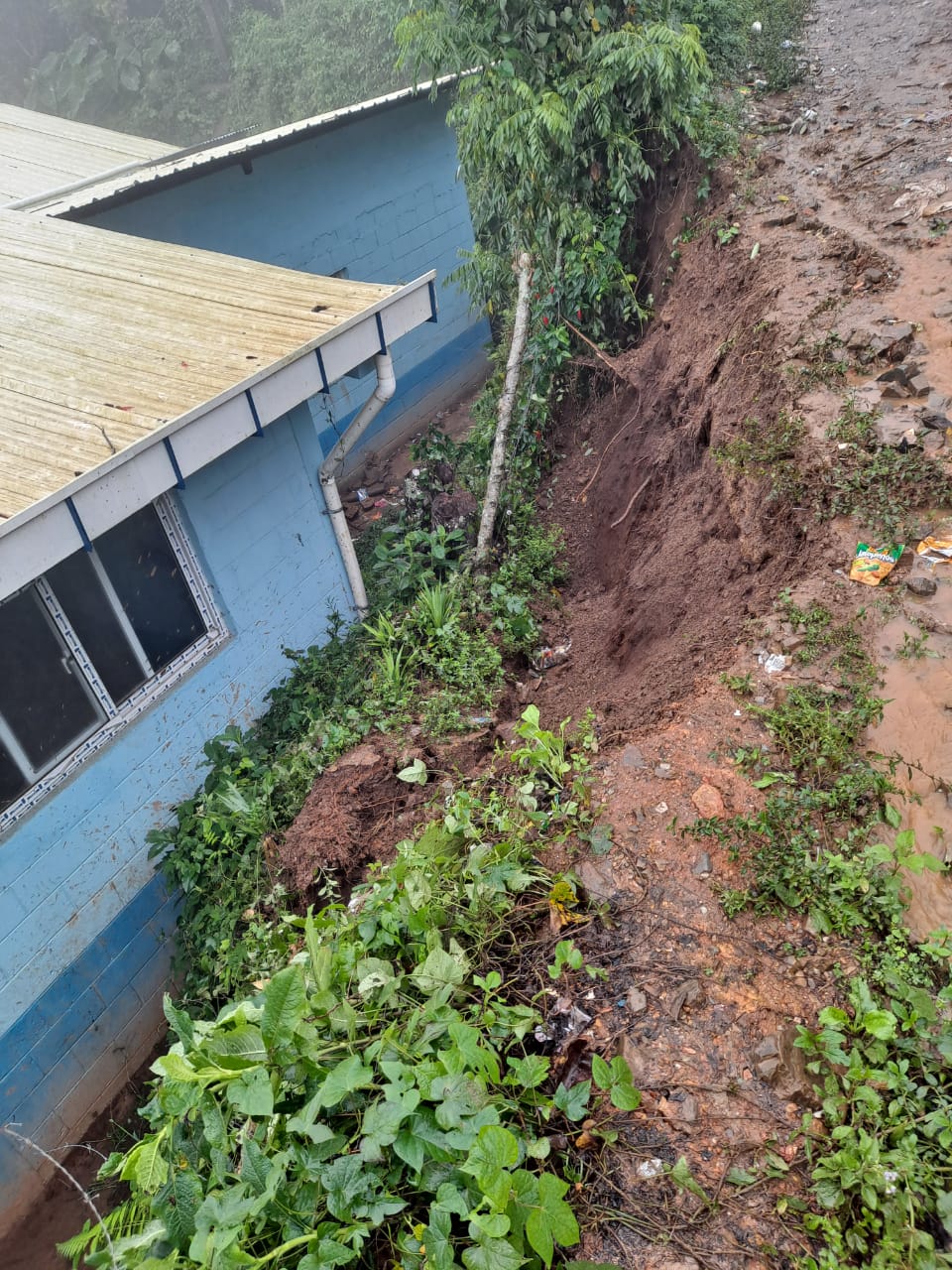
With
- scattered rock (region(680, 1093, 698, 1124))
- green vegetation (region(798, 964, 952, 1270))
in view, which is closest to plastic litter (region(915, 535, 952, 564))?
green vegetation (region(798, 964, 952, 1270))

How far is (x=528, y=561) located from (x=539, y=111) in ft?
10.9

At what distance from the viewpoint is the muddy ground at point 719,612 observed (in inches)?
88.3

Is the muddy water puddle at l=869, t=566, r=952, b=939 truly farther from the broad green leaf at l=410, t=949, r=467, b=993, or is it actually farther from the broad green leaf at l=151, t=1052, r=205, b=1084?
the broad green leaf at l=151, t=1052, r=205, b=1084

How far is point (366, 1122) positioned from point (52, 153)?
9852 mm

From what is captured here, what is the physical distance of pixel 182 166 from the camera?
23.9 ft

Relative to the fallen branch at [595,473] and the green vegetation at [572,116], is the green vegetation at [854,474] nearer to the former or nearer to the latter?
the fallen branch at [595,473]

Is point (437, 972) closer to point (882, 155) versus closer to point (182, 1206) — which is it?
Result: point (182, 1206)

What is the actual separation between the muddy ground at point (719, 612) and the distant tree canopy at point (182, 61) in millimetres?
15810

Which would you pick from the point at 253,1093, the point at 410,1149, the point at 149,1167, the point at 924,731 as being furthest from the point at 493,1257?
the point at 924,731

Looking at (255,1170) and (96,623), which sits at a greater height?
(255,1170)

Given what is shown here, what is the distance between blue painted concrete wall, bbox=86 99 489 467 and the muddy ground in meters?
2.35

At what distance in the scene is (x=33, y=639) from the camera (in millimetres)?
4043

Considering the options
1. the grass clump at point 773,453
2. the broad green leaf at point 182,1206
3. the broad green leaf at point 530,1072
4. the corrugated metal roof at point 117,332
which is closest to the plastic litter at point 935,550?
the grass clump at point 773,453

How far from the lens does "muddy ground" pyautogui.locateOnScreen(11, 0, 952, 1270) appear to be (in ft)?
7.36
